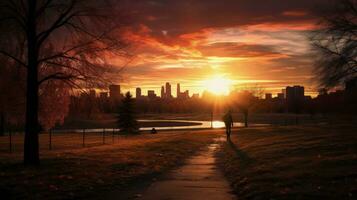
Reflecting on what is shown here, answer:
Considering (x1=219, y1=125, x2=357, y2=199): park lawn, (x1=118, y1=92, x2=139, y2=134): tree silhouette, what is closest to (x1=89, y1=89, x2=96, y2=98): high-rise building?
(x1=219, y1=125, x2=357, y2=199): park lawn

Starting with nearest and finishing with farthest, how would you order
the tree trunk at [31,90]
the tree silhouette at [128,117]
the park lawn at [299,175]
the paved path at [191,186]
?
the park lawn at [299,175] → the paved path at [191,186] → the tree trunk at [31,90] → the tree silhouette at [128,117]

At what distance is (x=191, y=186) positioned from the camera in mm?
13602

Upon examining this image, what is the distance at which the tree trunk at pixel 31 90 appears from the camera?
16703mm

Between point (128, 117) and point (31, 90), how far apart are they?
5443cm

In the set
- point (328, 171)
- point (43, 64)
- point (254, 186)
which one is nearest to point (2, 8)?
point (43, 64)

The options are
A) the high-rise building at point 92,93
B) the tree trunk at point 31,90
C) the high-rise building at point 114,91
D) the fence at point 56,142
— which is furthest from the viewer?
the fence at point 56,142

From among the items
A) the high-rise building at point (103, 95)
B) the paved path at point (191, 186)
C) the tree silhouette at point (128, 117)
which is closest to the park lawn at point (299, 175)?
the paved path at point (191, 186)

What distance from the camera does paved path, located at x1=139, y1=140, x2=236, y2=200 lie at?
11.9 meters

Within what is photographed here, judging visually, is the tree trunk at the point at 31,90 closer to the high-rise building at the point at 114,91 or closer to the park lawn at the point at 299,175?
the high-rise building at the point at 114,91

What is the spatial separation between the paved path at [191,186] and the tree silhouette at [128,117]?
51003 mm

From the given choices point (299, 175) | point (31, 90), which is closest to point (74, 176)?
point (31, 90)

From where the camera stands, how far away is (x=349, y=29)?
30484mm

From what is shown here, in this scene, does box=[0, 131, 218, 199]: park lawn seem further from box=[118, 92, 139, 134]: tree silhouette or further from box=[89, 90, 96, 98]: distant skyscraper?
box=[118, 92, 139, 134]: tree silhouette

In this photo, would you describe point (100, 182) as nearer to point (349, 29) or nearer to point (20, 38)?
point (20, 38)
